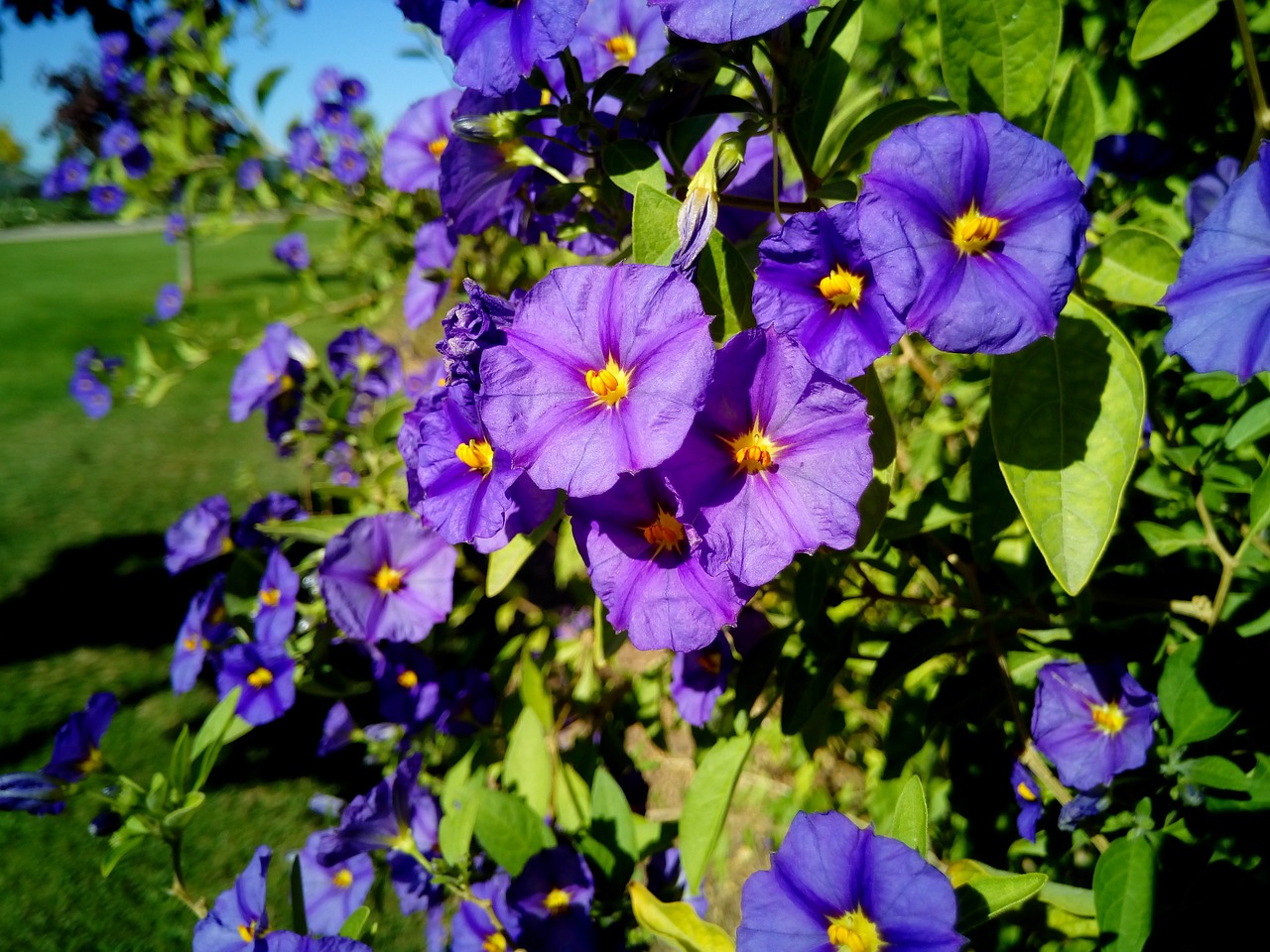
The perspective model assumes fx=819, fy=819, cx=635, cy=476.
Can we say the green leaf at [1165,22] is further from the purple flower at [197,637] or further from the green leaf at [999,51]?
the purple flower at [197,637]

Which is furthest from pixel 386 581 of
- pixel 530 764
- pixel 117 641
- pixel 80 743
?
pixel 117 641

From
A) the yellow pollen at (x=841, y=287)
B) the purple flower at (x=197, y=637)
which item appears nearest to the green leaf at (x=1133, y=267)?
the yellow pollen at (x=841, y=287)

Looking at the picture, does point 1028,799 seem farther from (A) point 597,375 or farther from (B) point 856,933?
(A) point 597,375

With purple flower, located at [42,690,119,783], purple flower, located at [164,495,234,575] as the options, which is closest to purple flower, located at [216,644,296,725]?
purple flower, located at [42,690,119,783]

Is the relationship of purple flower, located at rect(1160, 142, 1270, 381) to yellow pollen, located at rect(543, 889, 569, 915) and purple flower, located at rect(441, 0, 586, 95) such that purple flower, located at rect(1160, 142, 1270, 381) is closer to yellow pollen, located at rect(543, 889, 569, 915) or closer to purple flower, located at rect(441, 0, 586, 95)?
purple flower, located at rect(441, 0, 586, 95)

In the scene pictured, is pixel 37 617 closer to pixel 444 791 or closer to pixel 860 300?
pixel 444 791

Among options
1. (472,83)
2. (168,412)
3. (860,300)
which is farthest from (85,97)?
(860,300)
